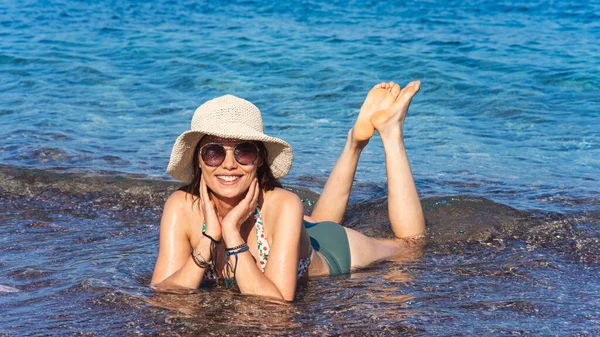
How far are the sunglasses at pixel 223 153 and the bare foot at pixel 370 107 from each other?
2003 mm

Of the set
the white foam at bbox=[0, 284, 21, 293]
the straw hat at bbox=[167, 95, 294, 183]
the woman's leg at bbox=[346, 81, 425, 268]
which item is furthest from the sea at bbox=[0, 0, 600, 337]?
the straw hat at bbox=[167, 95, 294, 183]

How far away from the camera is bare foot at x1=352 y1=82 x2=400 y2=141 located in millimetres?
6371

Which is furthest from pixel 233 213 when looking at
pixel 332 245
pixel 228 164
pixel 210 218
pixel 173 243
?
pixel 332 245

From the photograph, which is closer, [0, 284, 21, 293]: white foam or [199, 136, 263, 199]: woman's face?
A: [199, 136, 263, 199]: woman's face

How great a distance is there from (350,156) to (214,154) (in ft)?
7.26

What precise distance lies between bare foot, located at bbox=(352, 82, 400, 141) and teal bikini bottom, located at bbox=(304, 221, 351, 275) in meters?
0.99

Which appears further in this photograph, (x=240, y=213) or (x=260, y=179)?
(x=260, y=179)

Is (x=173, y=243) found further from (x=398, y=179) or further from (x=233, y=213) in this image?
(x=398, y=179)

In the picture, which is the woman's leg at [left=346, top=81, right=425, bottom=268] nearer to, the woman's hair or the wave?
the wave

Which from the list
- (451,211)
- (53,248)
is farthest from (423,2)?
(53,248)

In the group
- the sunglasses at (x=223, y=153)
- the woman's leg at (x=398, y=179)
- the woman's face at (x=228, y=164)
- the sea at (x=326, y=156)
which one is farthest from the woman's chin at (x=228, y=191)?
the woman's leg at (x=398, y=179)

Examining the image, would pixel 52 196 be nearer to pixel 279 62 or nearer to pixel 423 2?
pixel 279 62

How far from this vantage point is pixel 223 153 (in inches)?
176

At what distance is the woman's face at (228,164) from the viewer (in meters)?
4.47
